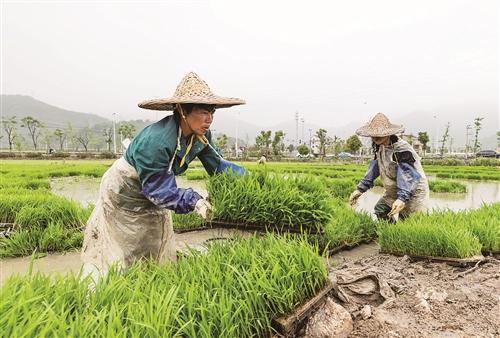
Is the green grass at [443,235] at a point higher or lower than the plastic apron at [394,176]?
lower

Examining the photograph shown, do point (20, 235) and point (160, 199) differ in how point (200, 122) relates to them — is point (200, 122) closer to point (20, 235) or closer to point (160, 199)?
point (160, 199)

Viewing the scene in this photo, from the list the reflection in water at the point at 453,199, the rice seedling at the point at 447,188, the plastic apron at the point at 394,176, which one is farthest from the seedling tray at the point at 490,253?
the rice seedling at the point at 447,188

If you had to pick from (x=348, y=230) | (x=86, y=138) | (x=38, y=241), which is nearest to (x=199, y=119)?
(x=348, y=230)

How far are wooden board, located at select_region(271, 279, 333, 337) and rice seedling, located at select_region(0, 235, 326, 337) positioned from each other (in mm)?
32

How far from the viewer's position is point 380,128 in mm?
3547

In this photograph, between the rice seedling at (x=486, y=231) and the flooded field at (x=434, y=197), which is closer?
the rice seedling at (x=486, y=231)

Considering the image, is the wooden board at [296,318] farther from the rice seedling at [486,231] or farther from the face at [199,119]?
the rice seedling at [486,231]

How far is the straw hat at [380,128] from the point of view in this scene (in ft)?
11.3

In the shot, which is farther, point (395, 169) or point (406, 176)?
point (395, 169)

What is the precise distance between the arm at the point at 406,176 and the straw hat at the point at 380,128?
0.28m

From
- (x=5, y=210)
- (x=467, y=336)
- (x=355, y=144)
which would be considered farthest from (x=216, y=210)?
(x=355, y=144)

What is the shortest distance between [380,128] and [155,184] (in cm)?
267

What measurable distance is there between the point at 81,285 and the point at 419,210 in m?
3.69

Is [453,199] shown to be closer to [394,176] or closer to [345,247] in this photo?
[394,176]
